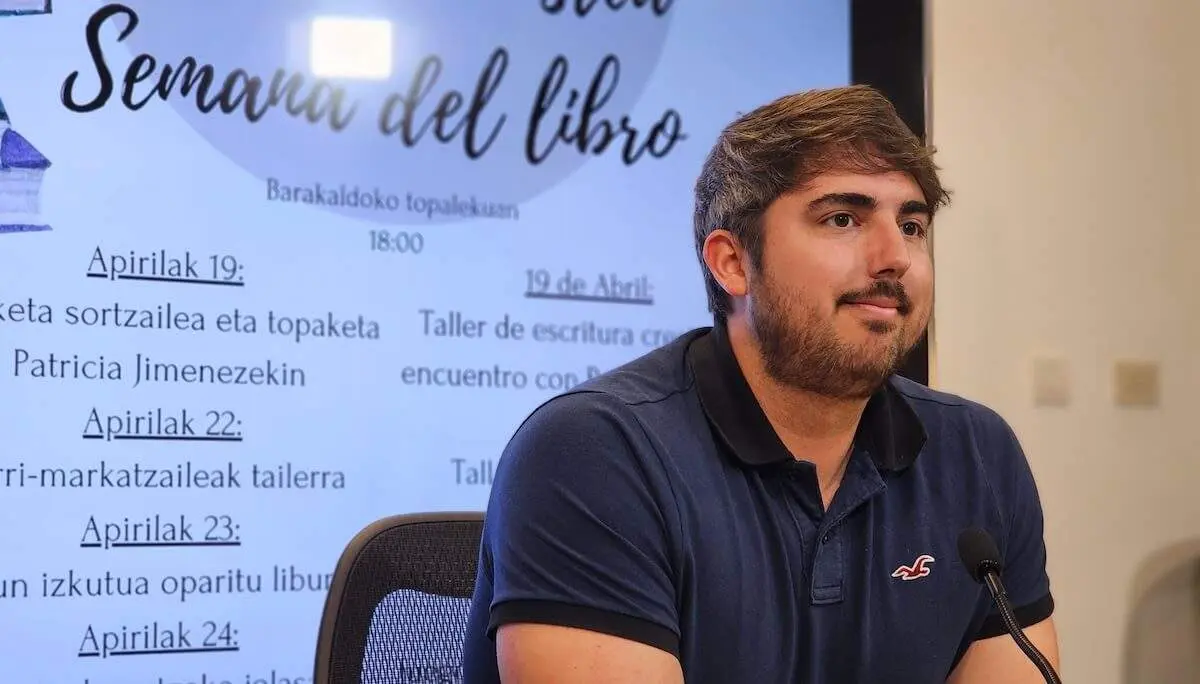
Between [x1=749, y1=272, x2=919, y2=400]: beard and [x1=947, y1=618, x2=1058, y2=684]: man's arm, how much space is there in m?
0.33

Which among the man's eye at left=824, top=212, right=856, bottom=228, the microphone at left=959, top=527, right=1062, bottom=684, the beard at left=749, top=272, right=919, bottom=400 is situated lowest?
the microphone at left=959, top=527, right=1062, bottom=684

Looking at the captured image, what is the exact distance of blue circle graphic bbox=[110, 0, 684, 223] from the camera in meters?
2.23

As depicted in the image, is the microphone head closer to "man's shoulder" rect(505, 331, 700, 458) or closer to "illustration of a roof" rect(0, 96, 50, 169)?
"man's shoulder" rect(505, 331, 700, 458)

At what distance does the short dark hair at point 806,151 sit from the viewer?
4.92ft

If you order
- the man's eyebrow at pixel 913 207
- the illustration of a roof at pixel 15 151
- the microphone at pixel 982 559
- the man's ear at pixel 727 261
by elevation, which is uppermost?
the illustration of a roof at pixel 15 151

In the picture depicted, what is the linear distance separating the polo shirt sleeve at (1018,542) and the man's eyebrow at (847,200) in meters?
0.36

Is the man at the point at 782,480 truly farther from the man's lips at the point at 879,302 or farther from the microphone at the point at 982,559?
the microphone at the point at 982,559

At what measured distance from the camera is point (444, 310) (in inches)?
92.0

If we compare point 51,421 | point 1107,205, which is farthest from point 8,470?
point 1107,205

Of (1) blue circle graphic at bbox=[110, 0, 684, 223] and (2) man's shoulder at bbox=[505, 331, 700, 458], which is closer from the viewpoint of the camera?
(2) man's shoulder at bbox=[505, 331, 700, 458]

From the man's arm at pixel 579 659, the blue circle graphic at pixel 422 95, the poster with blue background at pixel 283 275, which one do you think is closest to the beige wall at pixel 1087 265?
the poster with blue background at pixel 283 275

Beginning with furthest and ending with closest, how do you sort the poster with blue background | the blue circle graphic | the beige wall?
the beige wall, the blue circle graphic, the poster with blue background

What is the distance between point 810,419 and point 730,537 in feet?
0.83

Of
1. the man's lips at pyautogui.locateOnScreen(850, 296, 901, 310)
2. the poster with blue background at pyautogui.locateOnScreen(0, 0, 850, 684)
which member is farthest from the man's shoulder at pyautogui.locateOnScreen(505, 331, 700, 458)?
the poster with blue background at pyautogui.locateOnScreen(0, 0, 850, 684)
